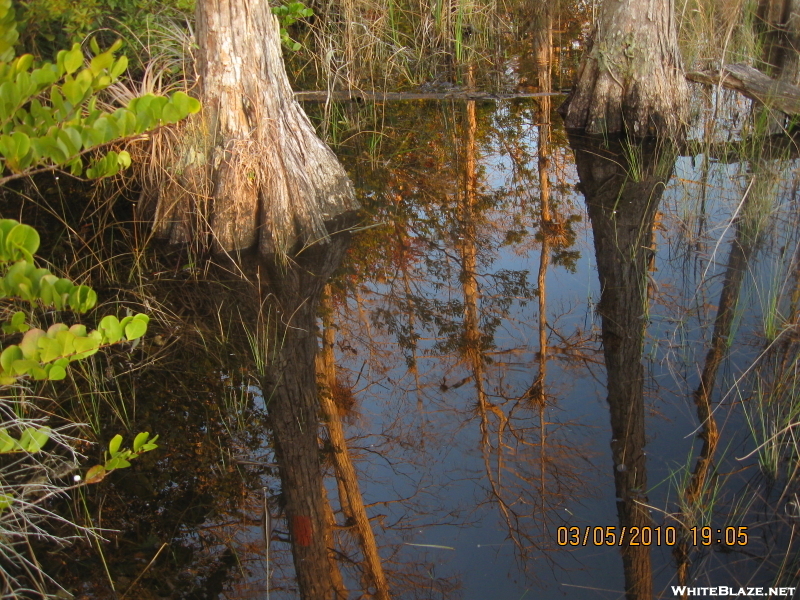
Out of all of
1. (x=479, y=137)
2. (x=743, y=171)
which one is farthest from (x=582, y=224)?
(x=479, y=137)

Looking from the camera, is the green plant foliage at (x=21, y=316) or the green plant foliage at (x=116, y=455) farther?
the green plant foliage at (x=116, y=455)

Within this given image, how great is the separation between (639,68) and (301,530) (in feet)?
16.5

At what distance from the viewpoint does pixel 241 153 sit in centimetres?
458

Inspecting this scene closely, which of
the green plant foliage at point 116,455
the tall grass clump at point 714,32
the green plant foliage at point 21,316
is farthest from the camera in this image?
the tall grass clump at point 714,32

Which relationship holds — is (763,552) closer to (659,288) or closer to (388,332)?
(659,288)

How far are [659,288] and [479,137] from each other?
3.14 meters

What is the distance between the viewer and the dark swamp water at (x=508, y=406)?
2.60 meters

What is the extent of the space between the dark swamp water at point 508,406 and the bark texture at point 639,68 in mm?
982

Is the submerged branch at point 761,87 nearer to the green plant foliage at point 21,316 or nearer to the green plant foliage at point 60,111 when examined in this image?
the green plant foliage at point 60,111

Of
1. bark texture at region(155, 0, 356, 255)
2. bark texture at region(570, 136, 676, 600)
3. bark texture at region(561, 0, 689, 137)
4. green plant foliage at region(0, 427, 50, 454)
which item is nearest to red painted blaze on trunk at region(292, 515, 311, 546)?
green plant foliage at region(0, 427, 50, 454)

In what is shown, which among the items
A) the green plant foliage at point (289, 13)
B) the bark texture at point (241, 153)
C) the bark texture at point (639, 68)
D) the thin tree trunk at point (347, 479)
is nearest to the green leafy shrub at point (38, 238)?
the thin tree trunk at point (347, 479)

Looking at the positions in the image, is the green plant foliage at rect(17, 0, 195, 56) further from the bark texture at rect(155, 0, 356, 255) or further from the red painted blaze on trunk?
the red painted blaze on trunk

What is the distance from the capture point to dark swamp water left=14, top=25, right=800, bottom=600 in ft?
8.54

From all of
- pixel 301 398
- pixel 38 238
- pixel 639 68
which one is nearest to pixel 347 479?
pixel 301 398
